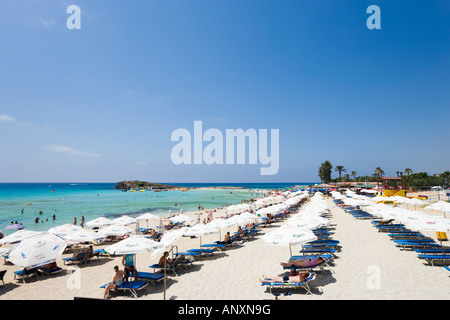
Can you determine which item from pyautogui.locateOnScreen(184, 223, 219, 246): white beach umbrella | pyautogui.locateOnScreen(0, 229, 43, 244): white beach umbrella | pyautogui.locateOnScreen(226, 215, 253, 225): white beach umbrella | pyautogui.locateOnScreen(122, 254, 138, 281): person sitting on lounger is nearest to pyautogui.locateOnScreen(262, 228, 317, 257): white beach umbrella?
pyautogui.locateOnScreen(184, 223, 219, 246): white beach umbrella

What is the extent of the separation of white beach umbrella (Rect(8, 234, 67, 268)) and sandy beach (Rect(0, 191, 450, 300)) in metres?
0.99

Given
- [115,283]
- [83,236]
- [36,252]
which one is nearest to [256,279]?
[115,283]

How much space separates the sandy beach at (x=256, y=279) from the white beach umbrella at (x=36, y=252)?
990mm

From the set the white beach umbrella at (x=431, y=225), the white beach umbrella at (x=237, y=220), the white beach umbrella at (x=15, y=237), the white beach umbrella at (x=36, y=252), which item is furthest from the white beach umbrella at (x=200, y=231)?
the white beach umbrella at (x=15, y=237)

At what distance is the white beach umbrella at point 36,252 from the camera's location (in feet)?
30.7

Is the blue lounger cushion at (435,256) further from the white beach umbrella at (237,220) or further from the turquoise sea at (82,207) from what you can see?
the turquoise sea at (82,207)

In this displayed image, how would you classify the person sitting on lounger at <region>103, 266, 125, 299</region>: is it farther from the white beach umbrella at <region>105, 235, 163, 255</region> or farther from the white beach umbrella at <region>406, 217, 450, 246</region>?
the white beach umbrella at <region>406, 217, 450, 246</region>

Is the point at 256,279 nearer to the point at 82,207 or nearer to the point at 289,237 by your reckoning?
the point at 289,237

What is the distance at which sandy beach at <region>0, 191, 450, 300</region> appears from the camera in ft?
25.0
